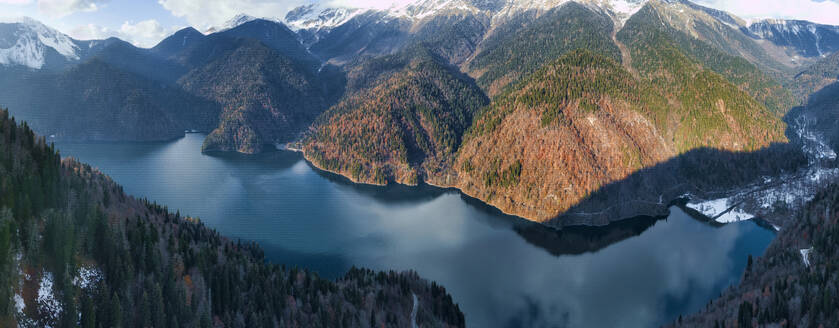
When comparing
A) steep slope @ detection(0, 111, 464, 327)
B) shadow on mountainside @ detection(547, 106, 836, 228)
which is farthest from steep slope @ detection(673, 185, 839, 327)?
steep slope @ detection(0, 111, 464, 327)

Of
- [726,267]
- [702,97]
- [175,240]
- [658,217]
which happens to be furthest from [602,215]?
[175,240]

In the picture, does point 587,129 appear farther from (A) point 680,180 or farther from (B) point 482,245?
(B) point 482,245

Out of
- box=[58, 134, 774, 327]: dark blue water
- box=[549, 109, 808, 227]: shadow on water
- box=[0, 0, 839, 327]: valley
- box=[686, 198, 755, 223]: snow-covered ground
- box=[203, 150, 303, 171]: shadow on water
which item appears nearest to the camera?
box=[0, 0, 839, 327]: valley

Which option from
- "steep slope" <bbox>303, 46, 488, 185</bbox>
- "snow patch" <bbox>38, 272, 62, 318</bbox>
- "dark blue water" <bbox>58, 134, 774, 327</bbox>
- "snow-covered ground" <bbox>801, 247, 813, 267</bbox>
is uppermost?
"steep slope" <bbox>303, 46, 488, 185</bbox>

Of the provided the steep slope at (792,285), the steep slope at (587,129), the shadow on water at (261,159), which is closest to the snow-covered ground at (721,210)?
the steep slope at (587,129)

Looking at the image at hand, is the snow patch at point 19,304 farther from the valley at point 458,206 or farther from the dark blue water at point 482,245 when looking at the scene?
the dark blue water at point 482,245

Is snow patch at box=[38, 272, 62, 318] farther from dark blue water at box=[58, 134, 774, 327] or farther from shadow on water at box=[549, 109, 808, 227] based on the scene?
shadow on water at box=[549, 109, 808, 227]
